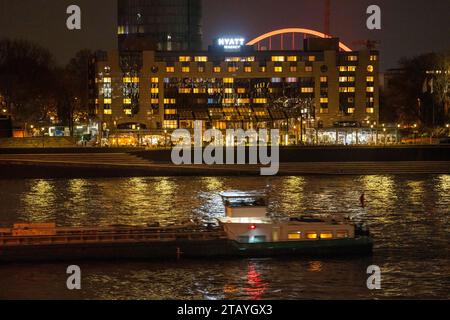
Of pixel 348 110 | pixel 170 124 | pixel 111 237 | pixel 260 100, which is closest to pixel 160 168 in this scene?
pixel 111 237

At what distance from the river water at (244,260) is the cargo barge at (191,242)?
79cm

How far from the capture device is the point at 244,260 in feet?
104

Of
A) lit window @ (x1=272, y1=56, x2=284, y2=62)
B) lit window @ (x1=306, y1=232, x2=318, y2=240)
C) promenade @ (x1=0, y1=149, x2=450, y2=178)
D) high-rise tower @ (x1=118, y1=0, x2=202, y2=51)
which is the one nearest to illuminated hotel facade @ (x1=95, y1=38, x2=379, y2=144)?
lit window @ (x1=272, y1=56, x2=284, y2=62)

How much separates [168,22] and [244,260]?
16502 centimetres

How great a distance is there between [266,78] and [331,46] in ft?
47.5

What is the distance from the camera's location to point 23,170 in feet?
242

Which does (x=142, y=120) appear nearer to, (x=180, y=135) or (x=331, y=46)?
(x=180, y=135)

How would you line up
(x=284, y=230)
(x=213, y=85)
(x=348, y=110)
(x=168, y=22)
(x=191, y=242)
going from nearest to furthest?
(x=191, y=242) → (x=284, y=230) → (x=213, y=85) → (x=348, y=110) → (x=168, y=22)

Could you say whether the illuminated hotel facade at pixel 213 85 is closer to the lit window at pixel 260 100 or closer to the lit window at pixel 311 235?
the lit window at pixel 260 100

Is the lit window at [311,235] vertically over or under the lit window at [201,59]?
under

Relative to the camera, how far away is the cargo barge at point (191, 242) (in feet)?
105

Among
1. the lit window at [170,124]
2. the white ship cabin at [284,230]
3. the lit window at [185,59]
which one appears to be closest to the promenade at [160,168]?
the white ship cabin at [284,230]

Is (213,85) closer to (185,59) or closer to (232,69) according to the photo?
(232,69)

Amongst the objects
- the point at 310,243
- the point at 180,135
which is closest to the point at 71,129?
the point at 180,135
